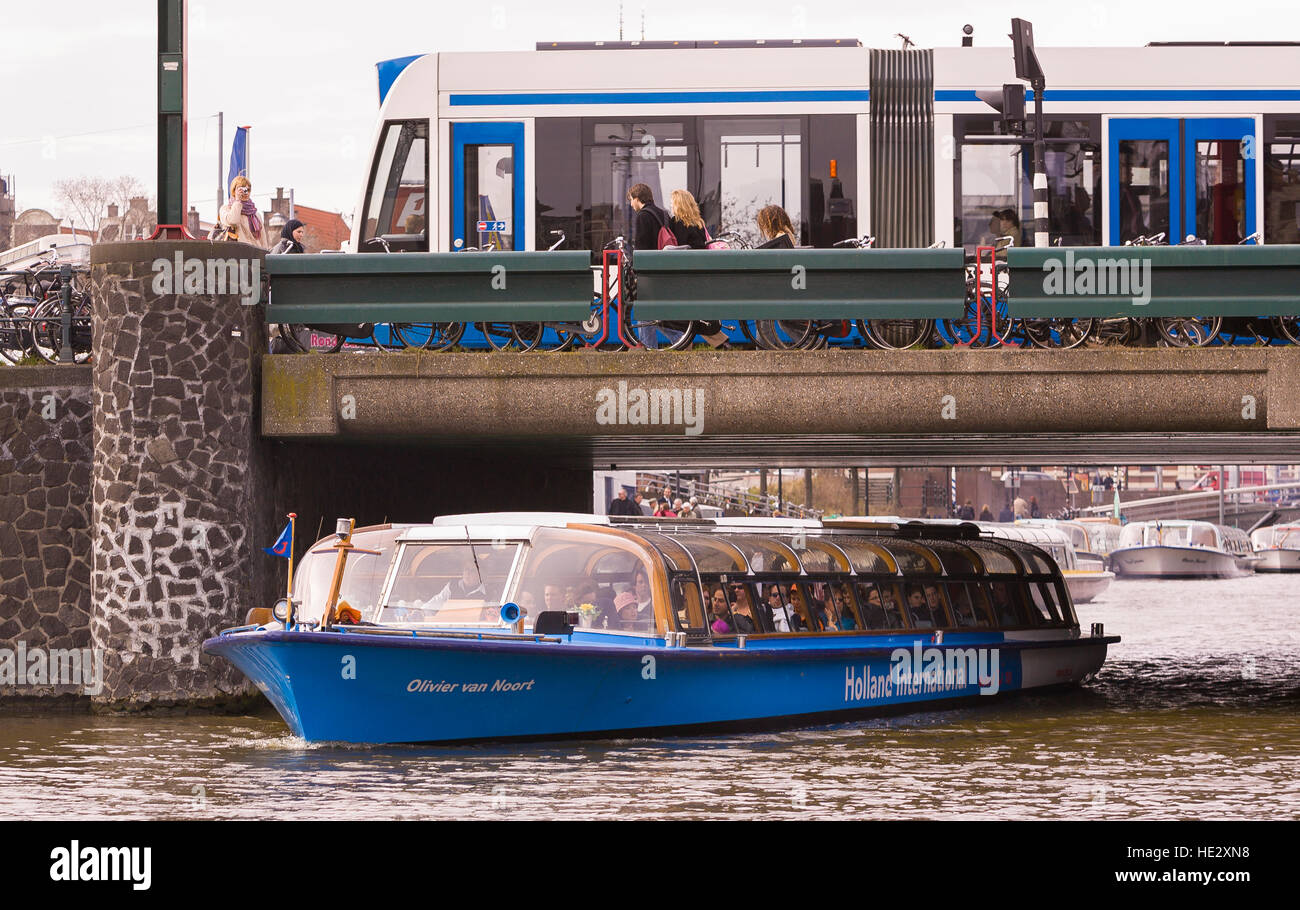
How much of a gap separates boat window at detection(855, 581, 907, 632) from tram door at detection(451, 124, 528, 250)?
19.1 feet

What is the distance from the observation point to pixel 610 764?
47.7ft

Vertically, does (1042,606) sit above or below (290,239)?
below

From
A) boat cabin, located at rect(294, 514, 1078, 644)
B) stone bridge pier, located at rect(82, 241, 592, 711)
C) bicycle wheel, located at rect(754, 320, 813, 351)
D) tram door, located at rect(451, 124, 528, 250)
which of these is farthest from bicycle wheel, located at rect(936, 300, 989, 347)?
tram door, located at rect(451, 124, 528, 250)

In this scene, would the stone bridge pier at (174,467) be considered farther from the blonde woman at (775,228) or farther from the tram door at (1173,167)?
the tram door at (1173,167)

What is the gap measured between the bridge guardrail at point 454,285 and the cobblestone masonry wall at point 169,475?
3.23ft

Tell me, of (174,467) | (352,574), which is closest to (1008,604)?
(352,574)

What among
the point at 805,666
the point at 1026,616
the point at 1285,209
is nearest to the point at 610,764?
the point at 805,666

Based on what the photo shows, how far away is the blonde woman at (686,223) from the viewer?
1870cm

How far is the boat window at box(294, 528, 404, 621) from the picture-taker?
1658 centimetres

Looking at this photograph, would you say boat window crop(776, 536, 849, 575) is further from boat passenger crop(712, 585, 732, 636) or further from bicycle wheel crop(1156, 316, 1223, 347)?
bicycle wheel crop(1156, 316, 1223, 347)

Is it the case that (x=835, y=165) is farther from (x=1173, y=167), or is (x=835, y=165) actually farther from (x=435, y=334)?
(x=435, y=334)
